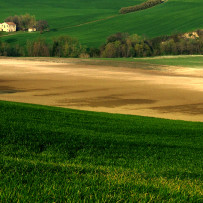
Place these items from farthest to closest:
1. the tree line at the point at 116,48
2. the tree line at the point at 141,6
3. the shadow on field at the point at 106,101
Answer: the tree line at the point at 141,6
the tree line at the point at 116,48
the shadow on field at the point at 106,101

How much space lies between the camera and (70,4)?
170875 millimetres

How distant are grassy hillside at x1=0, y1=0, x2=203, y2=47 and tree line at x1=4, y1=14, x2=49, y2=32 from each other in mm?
3658

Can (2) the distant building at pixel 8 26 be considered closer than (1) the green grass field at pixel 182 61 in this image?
No

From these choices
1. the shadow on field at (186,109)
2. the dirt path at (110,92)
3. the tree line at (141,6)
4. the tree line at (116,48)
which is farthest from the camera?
the tree line at (141,6)

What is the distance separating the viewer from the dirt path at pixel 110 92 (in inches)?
1250

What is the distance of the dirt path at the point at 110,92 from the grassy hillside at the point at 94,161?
11827 millimetres

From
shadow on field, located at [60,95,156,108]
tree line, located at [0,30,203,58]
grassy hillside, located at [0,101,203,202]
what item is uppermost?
tree line, located at [0,30,203,58]

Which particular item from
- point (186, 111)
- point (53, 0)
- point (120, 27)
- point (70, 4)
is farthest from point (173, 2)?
point (186, 111)

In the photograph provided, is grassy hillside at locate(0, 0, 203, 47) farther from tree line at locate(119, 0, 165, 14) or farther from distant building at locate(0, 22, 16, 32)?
distant building at locate(0, 22, 16, 32)

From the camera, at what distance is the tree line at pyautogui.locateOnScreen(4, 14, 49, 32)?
452ft

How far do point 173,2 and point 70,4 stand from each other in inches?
1832

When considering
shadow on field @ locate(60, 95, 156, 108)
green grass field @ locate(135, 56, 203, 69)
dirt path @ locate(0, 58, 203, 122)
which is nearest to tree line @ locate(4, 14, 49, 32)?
green grass field @ locate(135, 56, 203, 69)

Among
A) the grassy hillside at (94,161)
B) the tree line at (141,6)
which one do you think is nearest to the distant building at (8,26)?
the tree line at (141,6)

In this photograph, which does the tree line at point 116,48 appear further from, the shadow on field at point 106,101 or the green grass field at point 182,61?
the shadow on field at point 106,101
